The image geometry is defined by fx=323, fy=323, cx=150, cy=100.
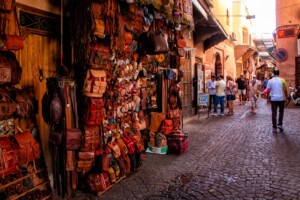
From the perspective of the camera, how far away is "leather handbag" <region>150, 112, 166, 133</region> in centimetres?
695

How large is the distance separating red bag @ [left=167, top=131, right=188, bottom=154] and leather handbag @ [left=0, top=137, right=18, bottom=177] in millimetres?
3639

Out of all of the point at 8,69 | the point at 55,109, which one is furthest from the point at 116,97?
the point at 8,69

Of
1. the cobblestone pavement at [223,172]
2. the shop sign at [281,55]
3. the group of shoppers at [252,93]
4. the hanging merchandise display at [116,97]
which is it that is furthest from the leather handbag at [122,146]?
the shop sign at [281,55]

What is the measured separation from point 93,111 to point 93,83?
0.38 metres

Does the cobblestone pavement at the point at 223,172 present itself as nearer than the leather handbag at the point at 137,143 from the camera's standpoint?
Yes

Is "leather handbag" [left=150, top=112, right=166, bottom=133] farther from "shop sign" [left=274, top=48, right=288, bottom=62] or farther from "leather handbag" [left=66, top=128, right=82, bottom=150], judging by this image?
"shop sign" [left=274, top=48, right=288, bottom=62]

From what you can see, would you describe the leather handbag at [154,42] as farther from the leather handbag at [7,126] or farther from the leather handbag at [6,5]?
the leather handbag at [7,126]

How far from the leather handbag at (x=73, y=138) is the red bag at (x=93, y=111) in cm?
30

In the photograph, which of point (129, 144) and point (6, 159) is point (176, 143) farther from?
point (6, 159)

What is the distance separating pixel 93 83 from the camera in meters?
4.42

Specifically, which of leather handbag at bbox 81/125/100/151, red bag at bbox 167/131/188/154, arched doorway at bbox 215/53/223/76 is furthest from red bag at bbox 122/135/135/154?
arched doorway at bbox 215/53/223/76

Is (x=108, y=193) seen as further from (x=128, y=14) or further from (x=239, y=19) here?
(x=239, y=19)

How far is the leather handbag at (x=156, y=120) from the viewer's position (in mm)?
6949

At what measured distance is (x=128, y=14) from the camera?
5309 mm
